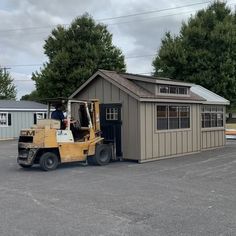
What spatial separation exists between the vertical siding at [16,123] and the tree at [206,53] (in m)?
13.2

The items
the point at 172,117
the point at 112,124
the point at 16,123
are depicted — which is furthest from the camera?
the point at 16,123

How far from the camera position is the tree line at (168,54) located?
3619 centimetres

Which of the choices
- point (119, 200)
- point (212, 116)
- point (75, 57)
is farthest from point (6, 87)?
point (119, 200)

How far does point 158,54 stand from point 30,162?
27845 millimetres

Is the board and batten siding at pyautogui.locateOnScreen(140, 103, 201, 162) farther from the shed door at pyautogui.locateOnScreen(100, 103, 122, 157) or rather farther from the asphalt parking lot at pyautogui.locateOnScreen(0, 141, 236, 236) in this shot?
the asphalt parking lot at pyautogui.locateOnScreen(0, 141, 236, 236)

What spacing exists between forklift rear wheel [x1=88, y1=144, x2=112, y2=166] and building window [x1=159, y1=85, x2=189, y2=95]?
363 cm

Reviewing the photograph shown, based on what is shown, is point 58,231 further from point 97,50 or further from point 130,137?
point 97,50

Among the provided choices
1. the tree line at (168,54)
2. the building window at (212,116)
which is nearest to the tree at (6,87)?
the tree line at (168,54)

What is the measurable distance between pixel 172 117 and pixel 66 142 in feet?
18.3

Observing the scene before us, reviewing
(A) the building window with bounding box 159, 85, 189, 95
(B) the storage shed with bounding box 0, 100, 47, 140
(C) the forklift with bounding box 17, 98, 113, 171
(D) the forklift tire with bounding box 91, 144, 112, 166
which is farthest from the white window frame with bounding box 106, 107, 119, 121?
(B) the storage shed with bounding box 0, 100, 47, 140

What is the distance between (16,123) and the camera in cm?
3269

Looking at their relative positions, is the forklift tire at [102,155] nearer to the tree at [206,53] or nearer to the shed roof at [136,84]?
the shed roof at [136,84]

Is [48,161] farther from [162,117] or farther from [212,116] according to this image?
[212,116]

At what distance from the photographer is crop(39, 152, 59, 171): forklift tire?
13.6 meters
